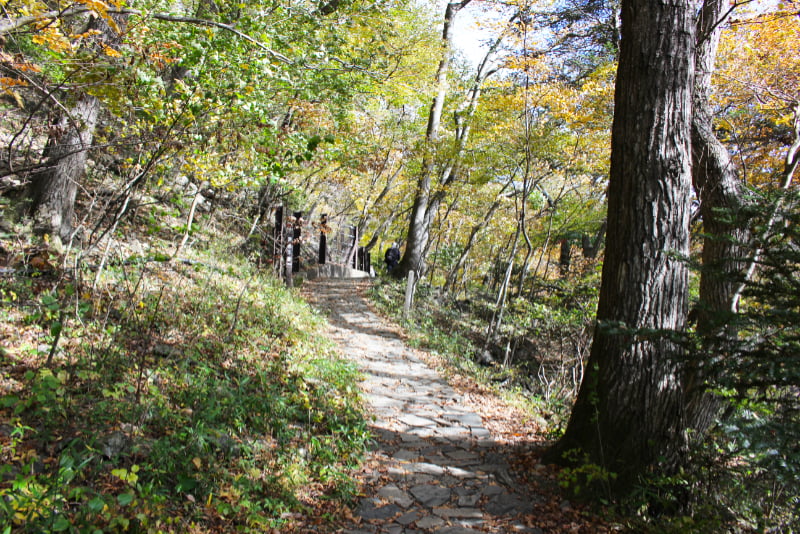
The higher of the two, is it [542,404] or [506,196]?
[506,196]

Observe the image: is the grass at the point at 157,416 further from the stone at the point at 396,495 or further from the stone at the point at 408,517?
the stone at the point at 408,517

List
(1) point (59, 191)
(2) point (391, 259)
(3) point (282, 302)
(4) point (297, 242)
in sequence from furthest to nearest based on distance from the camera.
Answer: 1. (2) point (391, 259)
2. (4) point (297, 242)
3. (3) point (282, 302)
4. (1) point (59, 191)

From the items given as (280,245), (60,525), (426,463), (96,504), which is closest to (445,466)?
(426,463)

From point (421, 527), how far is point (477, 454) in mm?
1588

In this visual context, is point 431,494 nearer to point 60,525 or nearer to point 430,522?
point 430,522

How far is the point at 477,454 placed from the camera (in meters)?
5.18

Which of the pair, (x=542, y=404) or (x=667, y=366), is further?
(x=542, y=404)

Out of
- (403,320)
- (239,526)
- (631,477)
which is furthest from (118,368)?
(403,320)

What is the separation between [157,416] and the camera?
12.3 feet

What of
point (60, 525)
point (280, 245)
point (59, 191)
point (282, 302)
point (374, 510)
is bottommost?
point (374, 510)

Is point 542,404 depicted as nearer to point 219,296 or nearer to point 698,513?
point 698,513

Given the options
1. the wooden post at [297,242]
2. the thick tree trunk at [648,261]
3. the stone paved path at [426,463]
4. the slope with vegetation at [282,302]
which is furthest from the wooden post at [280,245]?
the thick tree trunk at [648,261]

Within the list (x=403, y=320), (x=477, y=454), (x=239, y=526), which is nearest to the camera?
(x=239, y=526)

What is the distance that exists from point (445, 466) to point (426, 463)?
0.62ft
